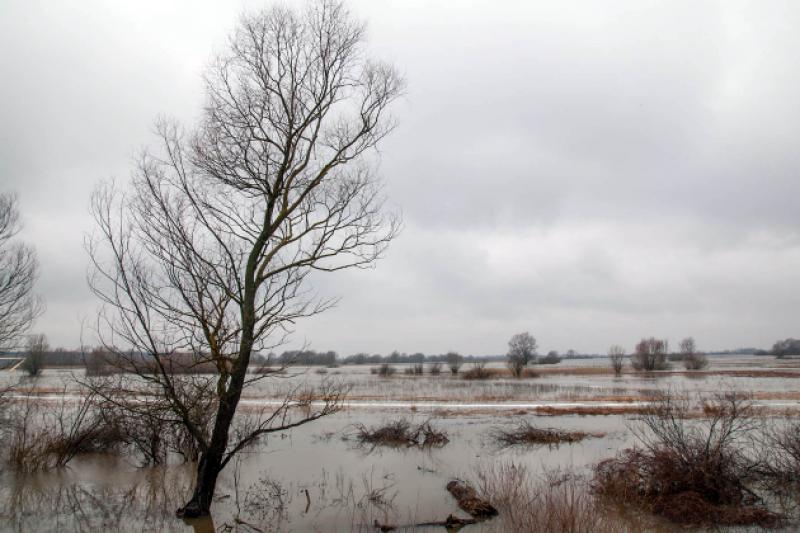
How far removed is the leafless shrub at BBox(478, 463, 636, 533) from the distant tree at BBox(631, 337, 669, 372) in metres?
64.2

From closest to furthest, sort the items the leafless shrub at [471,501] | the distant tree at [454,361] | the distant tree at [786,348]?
the leafless shrub at [471,501] < the distant tree at [454,361] < the distant tree at [786,348]

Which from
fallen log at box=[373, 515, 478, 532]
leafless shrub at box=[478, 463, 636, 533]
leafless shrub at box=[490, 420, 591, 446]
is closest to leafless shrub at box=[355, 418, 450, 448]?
leafless shrub at box=[490, 420, 591, 446]

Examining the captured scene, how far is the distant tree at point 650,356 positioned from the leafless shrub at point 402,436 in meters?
60.0

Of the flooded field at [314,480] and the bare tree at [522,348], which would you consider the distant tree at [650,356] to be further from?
the flooded field at [314,480]

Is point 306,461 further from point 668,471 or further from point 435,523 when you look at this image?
point 668,471

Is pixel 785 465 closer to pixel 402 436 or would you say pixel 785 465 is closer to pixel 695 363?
pixel 402 436

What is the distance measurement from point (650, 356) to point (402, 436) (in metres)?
61.4

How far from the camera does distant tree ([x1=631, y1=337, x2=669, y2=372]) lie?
68400 mm

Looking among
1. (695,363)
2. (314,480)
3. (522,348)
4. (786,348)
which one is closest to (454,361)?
(522,348)

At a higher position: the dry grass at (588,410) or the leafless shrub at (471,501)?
the leafless shrub at (471,501)

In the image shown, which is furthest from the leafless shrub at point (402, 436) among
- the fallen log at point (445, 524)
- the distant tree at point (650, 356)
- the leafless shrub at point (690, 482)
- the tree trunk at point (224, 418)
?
the distant tree at point (650, 356)

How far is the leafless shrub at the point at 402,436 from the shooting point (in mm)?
17406

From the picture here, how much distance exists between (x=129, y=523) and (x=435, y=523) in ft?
19.3

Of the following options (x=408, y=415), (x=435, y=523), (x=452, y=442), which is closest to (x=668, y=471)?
(x=435, y=523)
